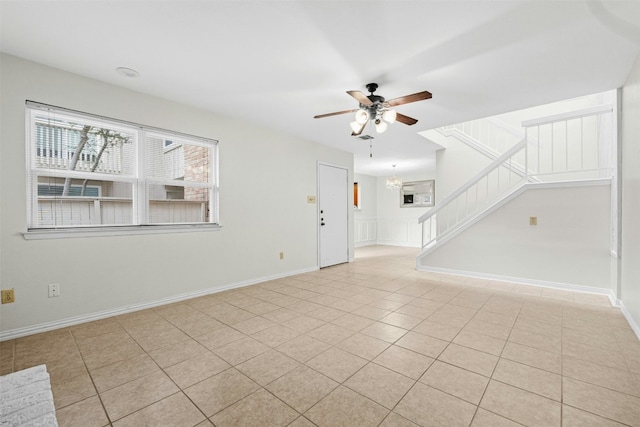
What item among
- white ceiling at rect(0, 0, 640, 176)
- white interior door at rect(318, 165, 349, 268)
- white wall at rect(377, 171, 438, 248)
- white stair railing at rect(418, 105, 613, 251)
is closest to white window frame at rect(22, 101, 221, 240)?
white ceiling at rect(0, 0, 640, 176)

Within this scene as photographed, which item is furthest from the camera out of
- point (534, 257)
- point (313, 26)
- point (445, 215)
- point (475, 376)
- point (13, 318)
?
point (445, 215)

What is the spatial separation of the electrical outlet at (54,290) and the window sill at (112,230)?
468 millimetres

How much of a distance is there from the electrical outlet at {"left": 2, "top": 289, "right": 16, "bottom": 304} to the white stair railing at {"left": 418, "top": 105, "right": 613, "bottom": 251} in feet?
18.2

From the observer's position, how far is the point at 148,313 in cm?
306

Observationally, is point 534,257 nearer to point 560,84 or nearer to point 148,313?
point 560,84

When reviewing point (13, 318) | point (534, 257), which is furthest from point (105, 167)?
point (534, 257)

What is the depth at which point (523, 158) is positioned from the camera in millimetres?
5086

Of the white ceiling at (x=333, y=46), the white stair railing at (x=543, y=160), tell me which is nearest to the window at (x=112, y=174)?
the white ceiling at (x=333, y=46)

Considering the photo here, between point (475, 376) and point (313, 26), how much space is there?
278cm

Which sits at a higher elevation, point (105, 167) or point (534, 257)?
point (105, 167)

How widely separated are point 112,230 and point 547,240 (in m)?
5.71

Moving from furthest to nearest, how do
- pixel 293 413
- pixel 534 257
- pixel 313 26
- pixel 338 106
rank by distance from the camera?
pixel 534 257, pixel 338 106, pixel 313 26, pixel 293 413

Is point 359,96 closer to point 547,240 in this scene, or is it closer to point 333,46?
point 333,46

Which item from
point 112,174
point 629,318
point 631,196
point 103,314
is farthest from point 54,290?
point 631,196
